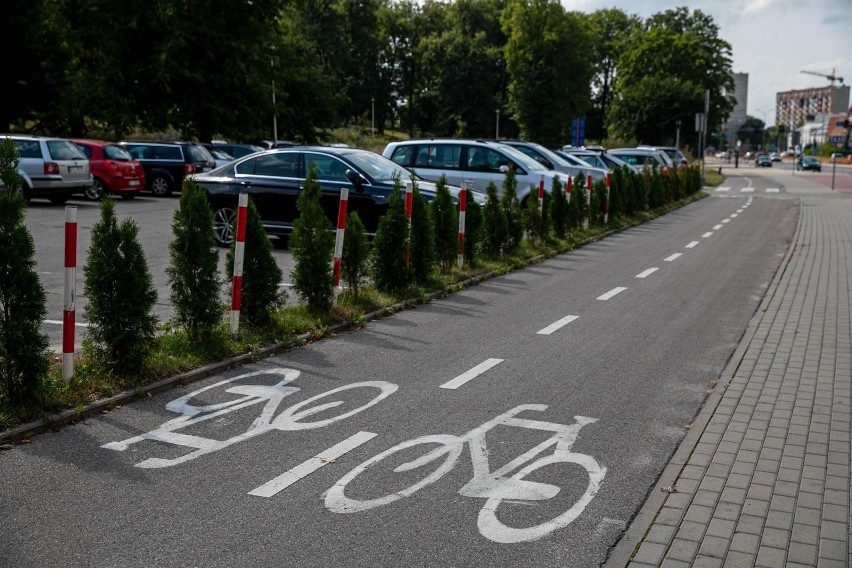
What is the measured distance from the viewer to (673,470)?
5.21 meters

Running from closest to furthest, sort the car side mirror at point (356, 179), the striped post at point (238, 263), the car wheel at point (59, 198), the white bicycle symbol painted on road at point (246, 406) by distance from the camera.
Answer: the white bicycle symbol painted on road at point (246, 406) → the striped post at point (238, 263) → the car side mirror at point (356, 179) → the car wheel at point (59, 198)

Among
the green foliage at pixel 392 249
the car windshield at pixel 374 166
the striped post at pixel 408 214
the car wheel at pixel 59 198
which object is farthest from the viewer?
the car wheel at pixel 59 198

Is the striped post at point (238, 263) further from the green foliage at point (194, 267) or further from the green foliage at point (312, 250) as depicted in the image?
the green foliage at point (312, 250)

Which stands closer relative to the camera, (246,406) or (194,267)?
(246,406)

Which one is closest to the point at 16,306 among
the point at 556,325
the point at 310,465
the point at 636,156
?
the point at 310,465

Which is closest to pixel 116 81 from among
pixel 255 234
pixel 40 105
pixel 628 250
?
pixel 40 105

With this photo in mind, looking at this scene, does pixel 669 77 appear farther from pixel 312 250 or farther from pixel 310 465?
pixel 310 465

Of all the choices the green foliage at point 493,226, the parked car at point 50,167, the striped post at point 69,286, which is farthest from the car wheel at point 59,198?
the striped post at point 69,286

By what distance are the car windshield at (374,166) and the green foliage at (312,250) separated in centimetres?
555

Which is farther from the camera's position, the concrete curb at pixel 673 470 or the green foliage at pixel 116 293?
the green foliage at pixel 116 293

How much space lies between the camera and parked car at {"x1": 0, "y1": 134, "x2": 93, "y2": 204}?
74.8 ft

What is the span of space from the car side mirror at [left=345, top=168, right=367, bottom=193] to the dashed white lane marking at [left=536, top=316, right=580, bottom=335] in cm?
561

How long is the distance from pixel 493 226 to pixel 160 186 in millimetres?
17338

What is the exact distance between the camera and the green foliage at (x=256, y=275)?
27.4 ft
